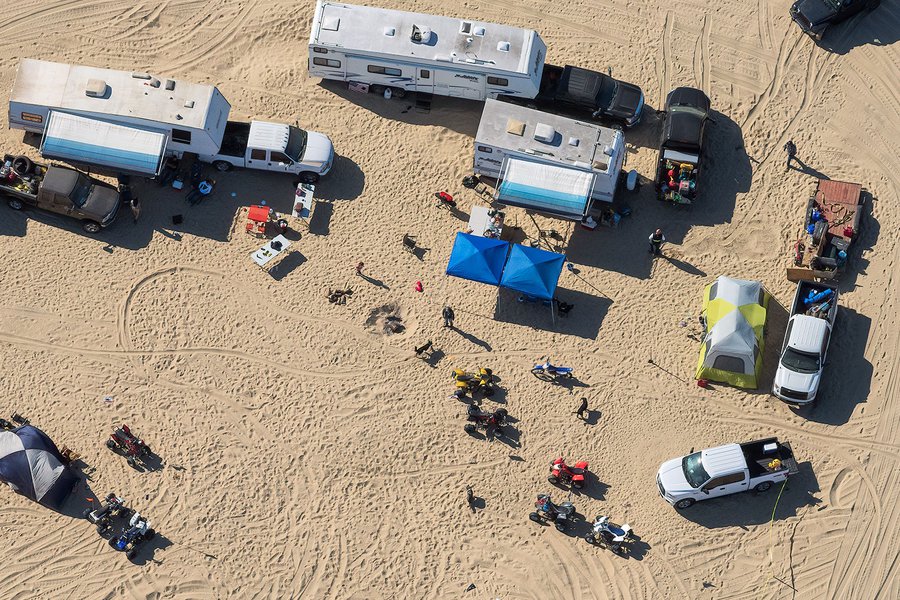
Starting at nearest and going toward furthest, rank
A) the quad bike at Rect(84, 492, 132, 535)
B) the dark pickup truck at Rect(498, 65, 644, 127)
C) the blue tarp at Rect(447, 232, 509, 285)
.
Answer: the quad bike at Rect(84, 492, 132, 535)
the blue tarp at Rect(447, 232, 509, 285)
the dark pickup truck at Rect(498, 65, 644, 127)

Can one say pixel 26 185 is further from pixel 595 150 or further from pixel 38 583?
pixel 595 150

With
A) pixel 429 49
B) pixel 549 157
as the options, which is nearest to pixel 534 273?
pixel 549 157

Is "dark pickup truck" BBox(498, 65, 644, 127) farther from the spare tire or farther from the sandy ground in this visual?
the spare tire

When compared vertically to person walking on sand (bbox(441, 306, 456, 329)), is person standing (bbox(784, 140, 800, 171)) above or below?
above

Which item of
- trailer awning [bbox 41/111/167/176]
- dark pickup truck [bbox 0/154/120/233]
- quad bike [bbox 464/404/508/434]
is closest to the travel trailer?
trailer awning [bbox 41/111/167/176]

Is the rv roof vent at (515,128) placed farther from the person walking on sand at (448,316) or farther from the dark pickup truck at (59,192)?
the dark pickup truck at (59,192)

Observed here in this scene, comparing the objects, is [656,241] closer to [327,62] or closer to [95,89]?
[327,62]

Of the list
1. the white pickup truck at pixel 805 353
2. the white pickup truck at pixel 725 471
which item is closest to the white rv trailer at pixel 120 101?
the white pickup truck at pixel 725 471

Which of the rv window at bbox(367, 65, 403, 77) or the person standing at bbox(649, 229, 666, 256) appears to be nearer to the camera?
the person standing at bbox(649, 229, 666, 256)
